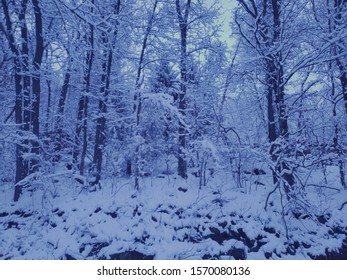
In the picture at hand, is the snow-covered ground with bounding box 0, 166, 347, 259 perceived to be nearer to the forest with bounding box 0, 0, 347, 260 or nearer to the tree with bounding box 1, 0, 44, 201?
the forest with bounding box 0, 0, 347, 260

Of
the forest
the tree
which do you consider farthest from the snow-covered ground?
the tree

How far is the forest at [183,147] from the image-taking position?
18.8 ft

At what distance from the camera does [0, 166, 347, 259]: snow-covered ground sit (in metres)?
5.52

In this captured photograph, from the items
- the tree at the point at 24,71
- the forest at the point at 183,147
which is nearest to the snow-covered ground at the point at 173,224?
the forest at the point at 183,147

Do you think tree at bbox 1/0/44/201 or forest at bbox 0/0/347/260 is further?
tree at bbox 1/0/44/201

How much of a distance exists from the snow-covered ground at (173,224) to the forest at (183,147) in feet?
0.11

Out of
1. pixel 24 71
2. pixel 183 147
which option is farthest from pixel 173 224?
pixel 24 71

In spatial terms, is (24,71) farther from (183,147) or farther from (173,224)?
(173,224)

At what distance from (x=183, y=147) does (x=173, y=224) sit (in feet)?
10.6

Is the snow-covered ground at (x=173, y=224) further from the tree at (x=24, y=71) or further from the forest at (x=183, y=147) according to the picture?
the tree at (x=24, y=71)

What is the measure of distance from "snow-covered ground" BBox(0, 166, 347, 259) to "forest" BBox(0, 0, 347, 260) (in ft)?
0.11

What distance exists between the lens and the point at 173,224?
6.30 m

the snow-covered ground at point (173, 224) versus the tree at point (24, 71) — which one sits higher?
the tree at point (24, 71)

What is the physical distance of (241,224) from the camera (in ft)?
20.1
